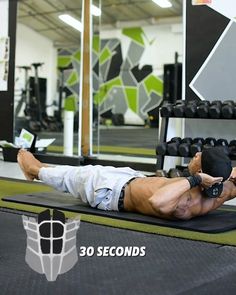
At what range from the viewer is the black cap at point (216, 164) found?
95.9 inches

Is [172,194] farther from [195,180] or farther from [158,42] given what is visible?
[158,42]

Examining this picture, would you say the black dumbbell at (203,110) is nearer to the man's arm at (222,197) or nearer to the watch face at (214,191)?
the man's arm at (222,197)

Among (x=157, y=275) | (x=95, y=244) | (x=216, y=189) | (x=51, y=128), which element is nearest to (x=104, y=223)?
(x=95, y=244)

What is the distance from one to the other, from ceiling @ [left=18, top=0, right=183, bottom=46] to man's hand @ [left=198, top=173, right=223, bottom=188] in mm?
3825

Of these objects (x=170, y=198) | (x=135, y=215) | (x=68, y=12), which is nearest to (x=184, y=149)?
(x=135, y=215)

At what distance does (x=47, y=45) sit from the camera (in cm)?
1095

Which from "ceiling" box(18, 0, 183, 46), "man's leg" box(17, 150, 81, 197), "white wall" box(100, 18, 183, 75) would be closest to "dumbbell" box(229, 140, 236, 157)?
"man's leg" box(17, 150, 81, 197)

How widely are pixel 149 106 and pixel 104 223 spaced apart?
36.9 feet

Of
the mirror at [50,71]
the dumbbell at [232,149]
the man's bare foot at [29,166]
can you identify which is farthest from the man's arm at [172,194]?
the mirror at [50,71]

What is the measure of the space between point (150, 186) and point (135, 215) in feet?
0.94

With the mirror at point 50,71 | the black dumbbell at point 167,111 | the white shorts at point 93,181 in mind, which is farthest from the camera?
the mirror at point 50,71

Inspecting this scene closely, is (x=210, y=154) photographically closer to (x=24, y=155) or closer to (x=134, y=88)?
(x=24, y=155)

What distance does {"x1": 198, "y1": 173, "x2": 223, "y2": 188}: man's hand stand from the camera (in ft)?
8.02

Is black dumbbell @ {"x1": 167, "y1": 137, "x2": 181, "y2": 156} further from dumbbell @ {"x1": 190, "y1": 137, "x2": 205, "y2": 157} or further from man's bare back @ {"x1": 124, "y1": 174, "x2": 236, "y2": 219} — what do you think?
man's bare back @ {"x1": 124, "y1": 174, "x2": 236, "y2": 219}
